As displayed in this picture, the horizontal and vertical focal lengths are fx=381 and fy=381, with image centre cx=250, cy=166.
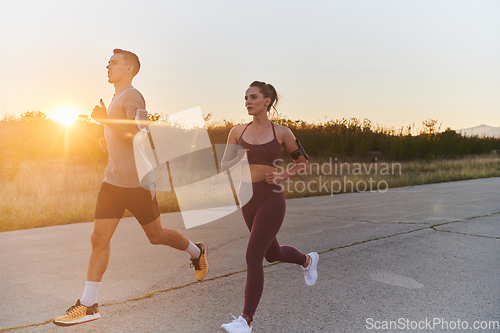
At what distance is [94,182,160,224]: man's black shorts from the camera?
137 inches

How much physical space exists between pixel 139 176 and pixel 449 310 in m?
3.17

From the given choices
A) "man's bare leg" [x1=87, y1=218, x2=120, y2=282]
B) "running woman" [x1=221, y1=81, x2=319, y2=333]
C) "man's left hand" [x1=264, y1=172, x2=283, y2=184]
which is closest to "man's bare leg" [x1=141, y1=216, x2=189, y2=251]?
"man's bare leg" [x1=87, y1=218, x2=120, y2=282]

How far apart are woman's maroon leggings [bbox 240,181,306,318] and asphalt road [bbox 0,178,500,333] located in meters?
0.39

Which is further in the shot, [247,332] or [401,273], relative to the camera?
[401,273]

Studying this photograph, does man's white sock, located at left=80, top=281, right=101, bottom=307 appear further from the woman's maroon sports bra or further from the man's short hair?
the man's short hair

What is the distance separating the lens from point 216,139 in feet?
91.7

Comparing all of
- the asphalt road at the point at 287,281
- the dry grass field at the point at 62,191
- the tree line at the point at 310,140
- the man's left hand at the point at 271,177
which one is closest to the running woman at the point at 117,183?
the asphalt road at the point at 287,281

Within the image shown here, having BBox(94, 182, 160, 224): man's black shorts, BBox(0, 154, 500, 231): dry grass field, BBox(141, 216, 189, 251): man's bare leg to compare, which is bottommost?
BBox(0, 154, 500, 231): dry grass field

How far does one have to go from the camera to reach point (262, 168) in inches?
137

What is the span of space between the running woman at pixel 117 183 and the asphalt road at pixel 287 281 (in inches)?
13.9

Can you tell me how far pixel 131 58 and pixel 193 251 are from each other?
214 cm

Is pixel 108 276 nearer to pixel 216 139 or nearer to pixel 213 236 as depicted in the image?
pixel 213 236

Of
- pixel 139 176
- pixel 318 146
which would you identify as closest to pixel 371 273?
pixel 139 176

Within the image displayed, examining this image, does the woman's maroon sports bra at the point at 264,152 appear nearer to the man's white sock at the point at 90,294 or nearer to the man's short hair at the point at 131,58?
the man's short hair at the point at 131,58
